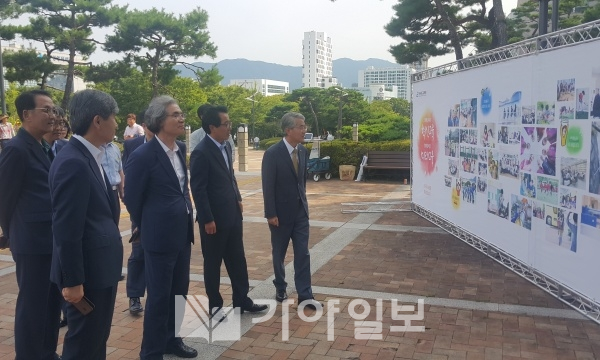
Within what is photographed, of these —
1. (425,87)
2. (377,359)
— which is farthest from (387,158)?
(377,359)

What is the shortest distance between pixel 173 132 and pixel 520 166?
3.63 meters

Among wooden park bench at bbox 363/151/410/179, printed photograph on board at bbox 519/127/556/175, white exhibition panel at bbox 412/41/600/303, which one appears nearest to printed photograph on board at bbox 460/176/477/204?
white exhibition panel at bbox 412/41/600/303

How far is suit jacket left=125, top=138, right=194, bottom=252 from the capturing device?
3.41 metres

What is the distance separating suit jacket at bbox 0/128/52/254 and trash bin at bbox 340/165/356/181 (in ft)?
39.5

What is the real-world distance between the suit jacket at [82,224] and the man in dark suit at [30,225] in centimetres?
69

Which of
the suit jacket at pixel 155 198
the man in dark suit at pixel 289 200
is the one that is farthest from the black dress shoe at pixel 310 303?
the suit jacket at pixel 155 198

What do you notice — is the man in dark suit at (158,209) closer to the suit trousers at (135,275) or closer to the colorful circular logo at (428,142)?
the suit trousers at (135,275)

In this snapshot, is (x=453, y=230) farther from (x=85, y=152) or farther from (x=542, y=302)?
(x=85, y=152)

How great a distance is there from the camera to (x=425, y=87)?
855 cm

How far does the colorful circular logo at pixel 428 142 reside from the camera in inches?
320

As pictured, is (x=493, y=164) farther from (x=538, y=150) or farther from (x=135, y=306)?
(x=135, y=306)

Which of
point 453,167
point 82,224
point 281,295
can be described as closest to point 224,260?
point 281,295

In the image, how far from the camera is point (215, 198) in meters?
4.21

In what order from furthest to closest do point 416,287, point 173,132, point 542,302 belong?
point 416,287 < point 542,302 < point 173,132
